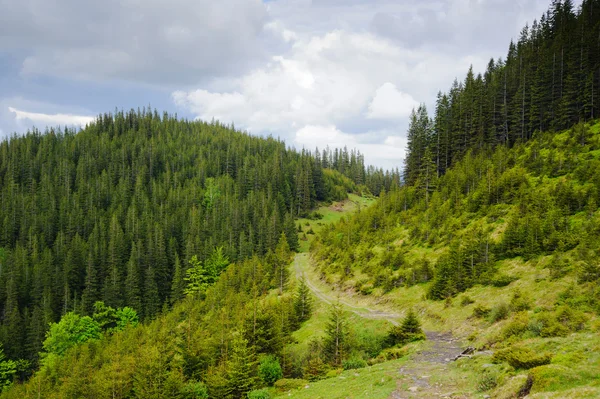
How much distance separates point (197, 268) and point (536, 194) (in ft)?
295

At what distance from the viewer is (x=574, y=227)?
3888 centimetres

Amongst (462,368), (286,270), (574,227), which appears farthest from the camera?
(286,270)

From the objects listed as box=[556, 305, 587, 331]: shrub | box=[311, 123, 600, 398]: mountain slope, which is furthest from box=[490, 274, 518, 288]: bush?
box=[556, 305, 587, 331]: shrub

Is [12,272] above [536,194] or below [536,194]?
below

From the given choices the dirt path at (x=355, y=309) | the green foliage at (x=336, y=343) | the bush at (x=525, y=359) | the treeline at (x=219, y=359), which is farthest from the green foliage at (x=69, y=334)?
the bush at (x=525, y=359)

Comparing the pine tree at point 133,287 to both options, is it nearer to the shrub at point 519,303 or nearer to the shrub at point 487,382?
the shrub at point 519,303

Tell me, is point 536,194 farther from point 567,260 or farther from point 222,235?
point 222,235

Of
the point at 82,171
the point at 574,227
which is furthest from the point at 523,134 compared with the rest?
the point at 82,171

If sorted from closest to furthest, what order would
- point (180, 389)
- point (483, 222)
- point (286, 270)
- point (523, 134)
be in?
point (180, 389), point (483, 222), point (523, 134), point (286, 270)

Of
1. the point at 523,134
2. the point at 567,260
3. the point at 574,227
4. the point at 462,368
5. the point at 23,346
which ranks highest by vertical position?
the point at 523,134

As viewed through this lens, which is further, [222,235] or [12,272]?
[222,235]

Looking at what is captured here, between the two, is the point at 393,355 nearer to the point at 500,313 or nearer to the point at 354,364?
the point at 354,364

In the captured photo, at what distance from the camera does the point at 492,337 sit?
2702 centimetres

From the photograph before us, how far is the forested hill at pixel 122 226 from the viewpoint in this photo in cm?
10494
